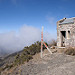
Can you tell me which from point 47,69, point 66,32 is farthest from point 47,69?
point 66,32

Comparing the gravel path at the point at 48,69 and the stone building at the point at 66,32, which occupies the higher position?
the stone building at the point at 66,32

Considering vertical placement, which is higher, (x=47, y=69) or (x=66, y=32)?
(x=66, y=32)

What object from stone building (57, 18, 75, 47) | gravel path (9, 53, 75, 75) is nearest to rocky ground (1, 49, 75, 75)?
gravel path (9, 53, 75, 75)

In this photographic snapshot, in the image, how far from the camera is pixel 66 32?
12656 mm

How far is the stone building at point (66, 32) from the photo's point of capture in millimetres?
12041

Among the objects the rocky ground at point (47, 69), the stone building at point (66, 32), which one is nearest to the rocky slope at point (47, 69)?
the rocky ground at point (47, 69)

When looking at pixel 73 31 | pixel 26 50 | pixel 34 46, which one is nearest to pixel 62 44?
pixel 73 31

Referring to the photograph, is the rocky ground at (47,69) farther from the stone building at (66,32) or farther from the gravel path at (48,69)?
the stone building at (66,32)

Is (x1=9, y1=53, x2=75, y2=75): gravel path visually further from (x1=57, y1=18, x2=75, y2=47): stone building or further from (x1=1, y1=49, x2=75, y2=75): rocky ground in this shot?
(x1=57, y1=18, x2=75, y2=47): stone building

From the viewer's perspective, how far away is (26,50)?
1423 cm

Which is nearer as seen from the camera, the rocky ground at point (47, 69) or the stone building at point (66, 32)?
the rocky ground at point (47, 69)

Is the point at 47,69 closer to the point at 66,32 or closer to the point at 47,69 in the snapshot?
the point at 47,69

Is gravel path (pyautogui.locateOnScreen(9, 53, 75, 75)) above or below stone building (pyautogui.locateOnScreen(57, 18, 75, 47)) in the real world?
below

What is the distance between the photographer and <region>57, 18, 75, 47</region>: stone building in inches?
474
